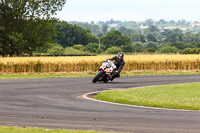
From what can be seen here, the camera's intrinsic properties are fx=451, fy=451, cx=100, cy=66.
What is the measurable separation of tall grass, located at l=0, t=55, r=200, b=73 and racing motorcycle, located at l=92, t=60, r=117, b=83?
38.4ft

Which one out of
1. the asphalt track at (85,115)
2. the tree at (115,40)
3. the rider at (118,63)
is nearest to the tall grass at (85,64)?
the rider at (118,63)

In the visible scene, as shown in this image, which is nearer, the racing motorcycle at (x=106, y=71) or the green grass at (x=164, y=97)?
the green grass at (x=164, y=97)

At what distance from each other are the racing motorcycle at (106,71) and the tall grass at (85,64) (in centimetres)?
1171

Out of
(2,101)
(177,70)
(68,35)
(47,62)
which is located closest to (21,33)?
(47,62)

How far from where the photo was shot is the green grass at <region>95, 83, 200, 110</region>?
1560 cm

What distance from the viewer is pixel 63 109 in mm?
14383

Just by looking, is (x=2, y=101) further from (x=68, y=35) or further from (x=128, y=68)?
(x=68, y=35)

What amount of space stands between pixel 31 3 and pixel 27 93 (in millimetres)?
32460

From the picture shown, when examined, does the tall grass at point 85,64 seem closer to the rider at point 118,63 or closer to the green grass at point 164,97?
the rider at point 118,63

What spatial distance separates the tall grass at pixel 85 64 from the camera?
120 feet

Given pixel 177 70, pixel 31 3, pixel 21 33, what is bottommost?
pixel 177 70

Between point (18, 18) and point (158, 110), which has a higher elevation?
point (18, 18)

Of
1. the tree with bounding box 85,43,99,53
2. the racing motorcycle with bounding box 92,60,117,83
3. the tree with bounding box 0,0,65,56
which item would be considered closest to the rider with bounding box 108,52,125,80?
the racing motorcycle with bounding box 92,60,117,83

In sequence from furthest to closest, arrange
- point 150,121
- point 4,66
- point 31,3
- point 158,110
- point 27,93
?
point 31,3
point 4,66
point 27,93
point 158,110
point 150,121
